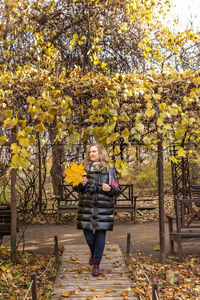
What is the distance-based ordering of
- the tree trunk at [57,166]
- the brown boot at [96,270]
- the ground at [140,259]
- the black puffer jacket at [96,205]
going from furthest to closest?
the tree trunk at [57,166], the ground at [140,259], the brown boot at [96,270], the black puffer jacket at [96,205]

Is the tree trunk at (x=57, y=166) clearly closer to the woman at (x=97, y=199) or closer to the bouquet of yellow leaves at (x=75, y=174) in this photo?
the woman at (x=97, y=199)

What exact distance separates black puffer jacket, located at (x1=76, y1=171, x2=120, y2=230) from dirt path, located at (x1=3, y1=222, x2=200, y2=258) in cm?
248

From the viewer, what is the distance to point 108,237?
7.52 metres

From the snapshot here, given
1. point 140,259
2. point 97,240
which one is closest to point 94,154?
point 97,240

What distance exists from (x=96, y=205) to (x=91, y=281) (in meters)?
0.97

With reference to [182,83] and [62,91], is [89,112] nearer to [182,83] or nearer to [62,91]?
[62,91]

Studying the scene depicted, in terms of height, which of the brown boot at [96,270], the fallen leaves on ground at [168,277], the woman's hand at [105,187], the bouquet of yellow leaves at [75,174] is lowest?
the fallen leaves on ground at [168,277]

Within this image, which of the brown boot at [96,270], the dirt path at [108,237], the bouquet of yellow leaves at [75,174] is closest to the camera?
the bouquet of yellow leaves at [75,174]

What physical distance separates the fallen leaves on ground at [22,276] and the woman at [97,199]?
2.82ft

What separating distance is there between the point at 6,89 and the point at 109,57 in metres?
5.59

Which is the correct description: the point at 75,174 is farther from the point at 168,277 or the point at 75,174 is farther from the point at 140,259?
the point at 140,259

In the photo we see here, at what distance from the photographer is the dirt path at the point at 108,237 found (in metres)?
6.54

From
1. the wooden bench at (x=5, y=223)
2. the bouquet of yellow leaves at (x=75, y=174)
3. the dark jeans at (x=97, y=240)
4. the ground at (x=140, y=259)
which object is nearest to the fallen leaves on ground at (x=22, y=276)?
the ground at (x=140, y=259)

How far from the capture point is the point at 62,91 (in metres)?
4.77
